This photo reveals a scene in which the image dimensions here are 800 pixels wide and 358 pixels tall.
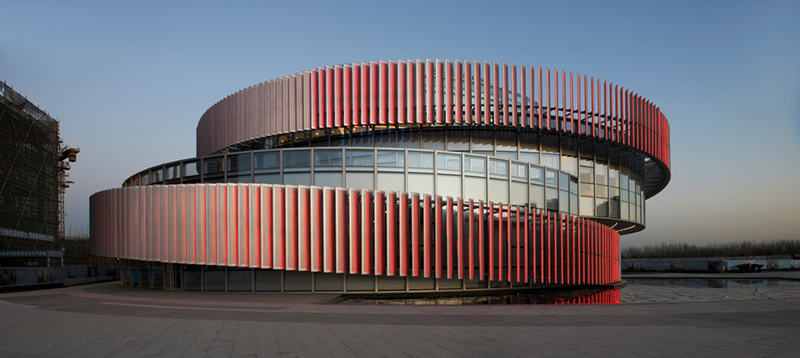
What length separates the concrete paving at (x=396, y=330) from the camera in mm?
10422

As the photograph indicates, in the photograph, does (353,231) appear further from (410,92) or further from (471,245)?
(410,92)

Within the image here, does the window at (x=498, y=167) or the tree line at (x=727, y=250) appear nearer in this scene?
the window at (x=498, y=167)

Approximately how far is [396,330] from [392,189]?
37.0 ft

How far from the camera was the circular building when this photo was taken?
21.6m

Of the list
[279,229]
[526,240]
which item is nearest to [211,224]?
[279,229]

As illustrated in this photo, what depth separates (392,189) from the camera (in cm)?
2362

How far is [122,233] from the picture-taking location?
24.2 metres

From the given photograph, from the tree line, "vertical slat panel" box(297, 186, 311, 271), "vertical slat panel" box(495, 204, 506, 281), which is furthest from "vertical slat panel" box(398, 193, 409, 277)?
the tree line

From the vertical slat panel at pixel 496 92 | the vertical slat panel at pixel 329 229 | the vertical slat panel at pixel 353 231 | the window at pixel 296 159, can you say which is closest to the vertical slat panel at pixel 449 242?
the vertical slat panel at pixel 353 231

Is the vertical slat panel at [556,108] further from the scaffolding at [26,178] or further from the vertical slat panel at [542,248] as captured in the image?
the scaffolding at [26,178]

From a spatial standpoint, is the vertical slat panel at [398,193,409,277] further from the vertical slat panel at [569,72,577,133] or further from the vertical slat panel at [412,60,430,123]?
the vertical slat panel at [569,72,577,133]

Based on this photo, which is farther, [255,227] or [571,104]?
[571,104]

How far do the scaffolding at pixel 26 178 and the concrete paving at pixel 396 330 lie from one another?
3511 cm

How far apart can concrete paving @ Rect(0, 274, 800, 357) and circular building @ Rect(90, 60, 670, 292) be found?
372 centimetres
